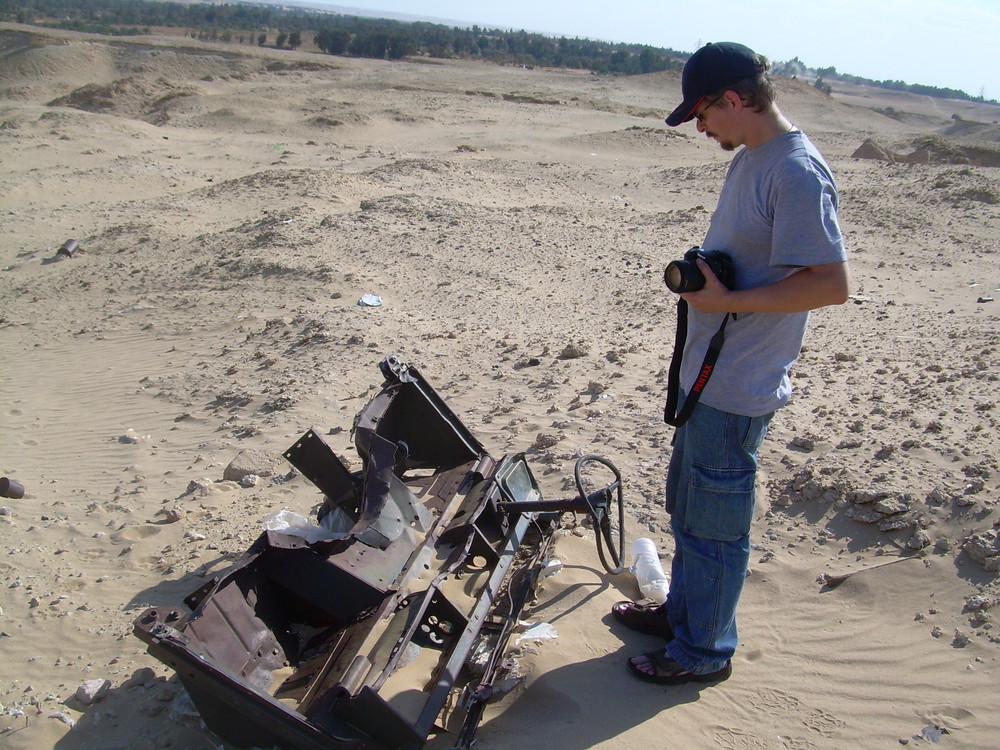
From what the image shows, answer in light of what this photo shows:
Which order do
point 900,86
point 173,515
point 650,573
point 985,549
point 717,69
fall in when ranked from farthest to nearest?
1. point 900,86
2. point 173,515
3. point 650,573
4. point 985,549
5. point 717,69

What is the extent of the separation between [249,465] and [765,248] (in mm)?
3901

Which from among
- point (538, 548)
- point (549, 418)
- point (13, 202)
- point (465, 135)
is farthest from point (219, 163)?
point (538, 548)

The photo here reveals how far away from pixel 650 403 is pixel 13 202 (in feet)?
45.3

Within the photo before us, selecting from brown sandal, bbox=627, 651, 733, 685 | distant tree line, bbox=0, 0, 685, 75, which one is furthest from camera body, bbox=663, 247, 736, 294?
distant tree line, bbox=0, 0, 685, 75

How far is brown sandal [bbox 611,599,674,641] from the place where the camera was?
133 inches

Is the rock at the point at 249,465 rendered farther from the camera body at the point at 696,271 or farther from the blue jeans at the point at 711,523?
the camera body at the point at 696,271

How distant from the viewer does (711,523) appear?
2.77 metres

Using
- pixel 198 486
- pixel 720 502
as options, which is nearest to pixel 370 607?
pixel 720 502

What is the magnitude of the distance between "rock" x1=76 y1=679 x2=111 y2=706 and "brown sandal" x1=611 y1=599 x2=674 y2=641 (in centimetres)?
224

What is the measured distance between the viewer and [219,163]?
1892 cm

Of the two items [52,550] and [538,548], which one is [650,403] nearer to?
[538,548]

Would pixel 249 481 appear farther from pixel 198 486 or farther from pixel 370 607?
pixel 370 607

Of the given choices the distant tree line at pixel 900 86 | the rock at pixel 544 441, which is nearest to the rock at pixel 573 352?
the rock at pixel 544 441

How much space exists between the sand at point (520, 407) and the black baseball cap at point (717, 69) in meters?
2.25
